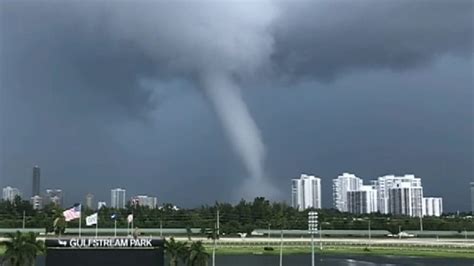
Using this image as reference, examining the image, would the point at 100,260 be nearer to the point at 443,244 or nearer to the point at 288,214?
the point at 443,244

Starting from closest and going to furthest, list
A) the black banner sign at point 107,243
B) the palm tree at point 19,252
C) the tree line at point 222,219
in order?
the black banner sign at point 107,243
the palm tree at point 19,252
the tree line at point 222,219

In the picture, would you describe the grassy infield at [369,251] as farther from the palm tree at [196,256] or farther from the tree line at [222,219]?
the palm tree at [196,256]

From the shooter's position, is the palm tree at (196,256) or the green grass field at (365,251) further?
the green grass field at (365,251)

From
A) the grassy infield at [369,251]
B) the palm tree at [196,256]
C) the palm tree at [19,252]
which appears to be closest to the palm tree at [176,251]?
the palm tree at [196,256]

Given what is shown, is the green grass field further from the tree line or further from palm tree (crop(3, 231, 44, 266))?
palm tree (crop(3, 231, 44, 266))

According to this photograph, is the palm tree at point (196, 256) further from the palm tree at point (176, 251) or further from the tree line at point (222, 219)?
the tree line at point (222, 219)

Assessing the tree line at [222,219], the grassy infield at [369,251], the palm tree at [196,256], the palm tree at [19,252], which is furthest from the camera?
the tree line at [222,219]

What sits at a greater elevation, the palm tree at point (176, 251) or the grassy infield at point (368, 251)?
the palm tree at point (176, 251)

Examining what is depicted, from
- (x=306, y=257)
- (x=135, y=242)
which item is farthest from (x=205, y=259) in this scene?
(x=306, y=257)

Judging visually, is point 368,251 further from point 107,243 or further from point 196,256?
point 107,243

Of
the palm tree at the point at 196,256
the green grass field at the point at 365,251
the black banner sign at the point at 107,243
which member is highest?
the black banner sign at the point at 107,243
